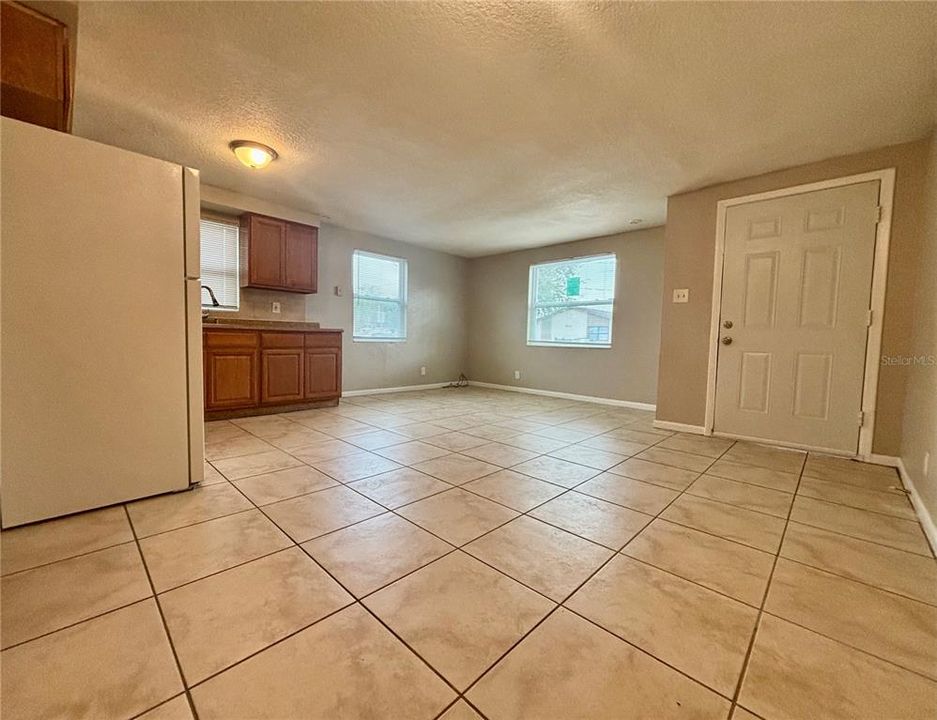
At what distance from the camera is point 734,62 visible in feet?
6.19

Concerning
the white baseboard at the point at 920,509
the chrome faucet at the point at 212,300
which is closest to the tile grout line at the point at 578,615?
the white baseboard at the point at 920,509

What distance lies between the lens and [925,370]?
207 cm

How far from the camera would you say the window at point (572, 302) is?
512 cm

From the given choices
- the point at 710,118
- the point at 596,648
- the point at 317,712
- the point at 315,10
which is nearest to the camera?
the point at 317,712

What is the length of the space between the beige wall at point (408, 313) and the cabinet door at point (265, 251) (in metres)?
0.60

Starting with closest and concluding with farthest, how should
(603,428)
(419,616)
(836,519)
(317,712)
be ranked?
(317,712) → (419,616) → (836,519) → (603,428)

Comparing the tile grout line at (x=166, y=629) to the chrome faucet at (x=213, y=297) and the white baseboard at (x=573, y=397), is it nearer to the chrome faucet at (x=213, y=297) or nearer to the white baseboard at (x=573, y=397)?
the chrome faucet at (x=213, y=297)

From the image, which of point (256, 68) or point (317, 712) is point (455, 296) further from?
point (317, 712)

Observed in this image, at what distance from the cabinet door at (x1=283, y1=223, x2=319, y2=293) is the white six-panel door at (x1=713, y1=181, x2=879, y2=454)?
4.31 m

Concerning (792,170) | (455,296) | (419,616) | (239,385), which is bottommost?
(419,616)

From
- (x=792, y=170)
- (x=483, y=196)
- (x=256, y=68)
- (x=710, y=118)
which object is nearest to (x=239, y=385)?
(x=256, y=68)

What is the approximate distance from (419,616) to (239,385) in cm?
341

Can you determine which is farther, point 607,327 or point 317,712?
point 607,327

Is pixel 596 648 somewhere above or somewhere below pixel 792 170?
below
